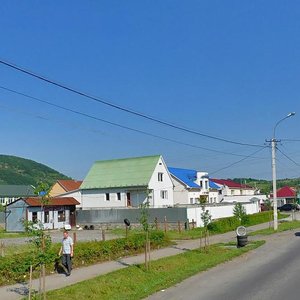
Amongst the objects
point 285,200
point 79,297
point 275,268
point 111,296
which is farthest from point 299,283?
point 285,200

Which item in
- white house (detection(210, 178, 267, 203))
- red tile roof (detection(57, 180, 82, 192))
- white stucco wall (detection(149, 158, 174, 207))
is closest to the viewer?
white stucco wall (detection(149, 158, 174, 207))

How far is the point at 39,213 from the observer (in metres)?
44.9

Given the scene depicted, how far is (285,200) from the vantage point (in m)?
106

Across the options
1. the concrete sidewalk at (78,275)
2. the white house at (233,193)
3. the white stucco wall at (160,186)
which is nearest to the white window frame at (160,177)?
the white stucco wall at (160,186)

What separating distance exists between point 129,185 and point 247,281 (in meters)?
39.6

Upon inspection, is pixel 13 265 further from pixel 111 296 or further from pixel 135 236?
pixel 135 236

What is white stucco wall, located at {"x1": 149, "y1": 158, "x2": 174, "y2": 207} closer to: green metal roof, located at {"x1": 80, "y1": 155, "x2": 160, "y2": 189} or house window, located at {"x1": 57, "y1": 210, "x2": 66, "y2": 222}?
green metal roof, located at {"x1": 80, "y1": 155, "x2": 160, "y2": 189}

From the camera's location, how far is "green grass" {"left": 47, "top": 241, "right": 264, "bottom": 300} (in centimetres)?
1273

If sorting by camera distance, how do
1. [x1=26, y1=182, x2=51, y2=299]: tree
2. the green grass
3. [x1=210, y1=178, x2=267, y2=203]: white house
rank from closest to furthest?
1. [x1=26, y1=182, x2=51, y2=299]: tree
2. the green grass
3. [x1=210, y1=178, x2=267, y2=203]: white house

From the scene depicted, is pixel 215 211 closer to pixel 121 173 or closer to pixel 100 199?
pixel 121 173

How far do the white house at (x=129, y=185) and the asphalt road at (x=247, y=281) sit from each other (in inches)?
1272

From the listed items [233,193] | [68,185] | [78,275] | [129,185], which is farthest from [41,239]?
[233,193]

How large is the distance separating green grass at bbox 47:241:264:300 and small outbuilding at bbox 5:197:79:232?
82.2 ft

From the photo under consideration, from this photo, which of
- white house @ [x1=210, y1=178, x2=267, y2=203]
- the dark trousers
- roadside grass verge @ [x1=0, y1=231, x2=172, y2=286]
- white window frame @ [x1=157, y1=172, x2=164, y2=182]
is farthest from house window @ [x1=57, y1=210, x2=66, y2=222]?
white house @ [x1=210, y1=178, x2=267, y2=203]
